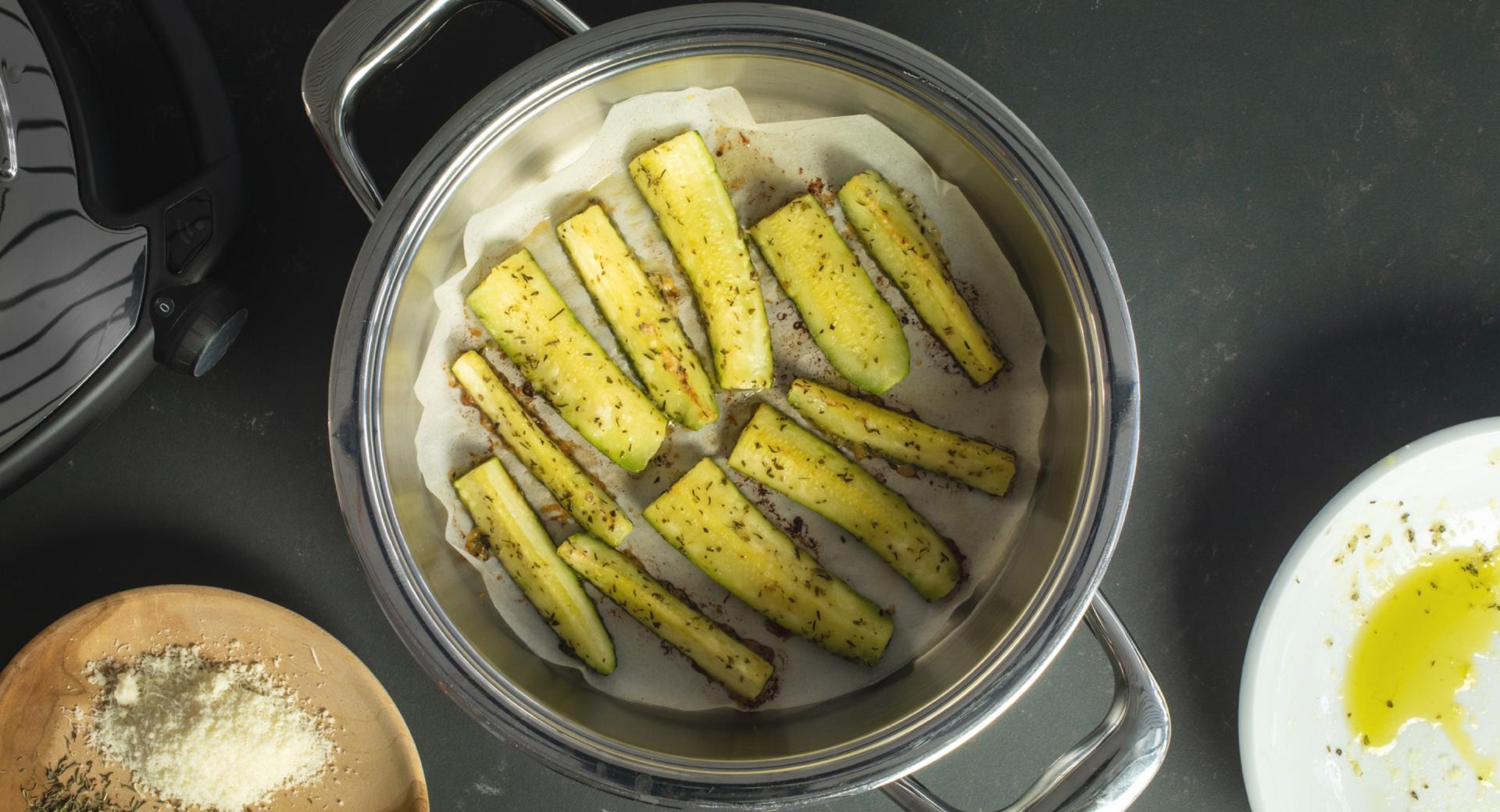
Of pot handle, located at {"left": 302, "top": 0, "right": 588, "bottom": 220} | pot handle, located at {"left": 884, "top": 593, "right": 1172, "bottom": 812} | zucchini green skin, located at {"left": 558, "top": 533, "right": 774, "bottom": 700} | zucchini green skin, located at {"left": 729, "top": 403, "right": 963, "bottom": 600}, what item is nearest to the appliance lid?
pot handle, located at {"left": 302, "top": 0, "right": 588, "bottom": 220}

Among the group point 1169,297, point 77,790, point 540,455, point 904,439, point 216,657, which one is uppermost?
point 1169,297

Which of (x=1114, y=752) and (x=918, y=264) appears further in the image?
(x=918, y=264)

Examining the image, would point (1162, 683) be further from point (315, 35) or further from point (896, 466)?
point (315, 35)

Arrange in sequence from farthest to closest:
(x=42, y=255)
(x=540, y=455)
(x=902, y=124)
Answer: (x=540, y=455)
(x=902, y=124)
(x=42, y=255)

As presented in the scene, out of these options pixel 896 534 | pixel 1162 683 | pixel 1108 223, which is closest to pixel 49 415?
pixel 896 534

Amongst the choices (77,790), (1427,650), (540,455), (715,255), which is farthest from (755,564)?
(77,790)

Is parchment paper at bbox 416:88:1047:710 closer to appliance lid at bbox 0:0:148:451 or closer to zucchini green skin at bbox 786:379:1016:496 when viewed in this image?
zucchini green skin at bbox 786:379:1016:496

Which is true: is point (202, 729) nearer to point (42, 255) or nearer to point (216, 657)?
point (216, 657)

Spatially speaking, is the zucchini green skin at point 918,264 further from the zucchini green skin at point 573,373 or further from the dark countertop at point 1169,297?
the zucchini green skin at point 573,373
